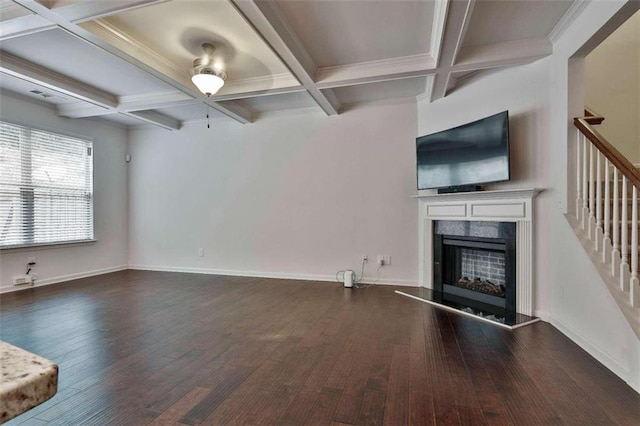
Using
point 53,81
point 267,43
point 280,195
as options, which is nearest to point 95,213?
point 53,81

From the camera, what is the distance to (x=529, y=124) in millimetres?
3266

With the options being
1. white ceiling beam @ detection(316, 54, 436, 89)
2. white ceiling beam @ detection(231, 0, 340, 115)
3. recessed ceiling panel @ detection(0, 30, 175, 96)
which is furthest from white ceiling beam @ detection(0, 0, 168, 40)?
white ceiling beam @ detection(316, 54, 436, 89)

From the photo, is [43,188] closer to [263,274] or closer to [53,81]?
[53,81]

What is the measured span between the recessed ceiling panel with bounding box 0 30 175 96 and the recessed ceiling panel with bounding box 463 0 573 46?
3.59 metres

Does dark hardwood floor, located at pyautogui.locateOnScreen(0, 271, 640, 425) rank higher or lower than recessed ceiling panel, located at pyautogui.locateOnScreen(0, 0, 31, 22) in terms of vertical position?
lower

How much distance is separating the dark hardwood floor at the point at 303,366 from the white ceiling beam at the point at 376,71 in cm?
261

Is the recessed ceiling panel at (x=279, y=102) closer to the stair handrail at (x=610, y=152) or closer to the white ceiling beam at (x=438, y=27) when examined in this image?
the white ceiling beam at (x=438, y=27)

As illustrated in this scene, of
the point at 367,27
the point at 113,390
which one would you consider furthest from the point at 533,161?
the point at 113,390

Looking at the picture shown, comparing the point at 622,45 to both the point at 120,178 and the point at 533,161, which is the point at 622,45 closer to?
the point at 533,161

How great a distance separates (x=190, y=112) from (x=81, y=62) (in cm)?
175

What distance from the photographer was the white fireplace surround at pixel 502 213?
3.19m

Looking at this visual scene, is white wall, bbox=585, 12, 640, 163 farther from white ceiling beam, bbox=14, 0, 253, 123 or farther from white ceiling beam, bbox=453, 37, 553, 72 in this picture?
white ceiling beam, bbox=14, 0, 253, 123

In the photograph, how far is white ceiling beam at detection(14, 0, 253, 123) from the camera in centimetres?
250

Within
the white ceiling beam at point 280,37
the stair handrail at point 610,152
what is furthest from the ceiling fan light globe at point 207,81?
the stair handrail at point 610,152
